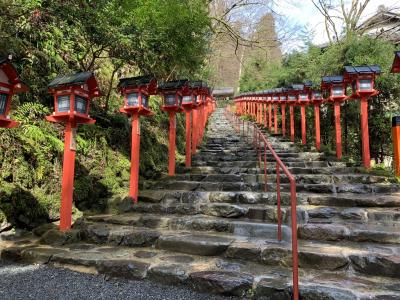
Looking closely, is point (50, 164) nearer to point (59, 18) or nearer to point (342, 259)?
point (59, 18)

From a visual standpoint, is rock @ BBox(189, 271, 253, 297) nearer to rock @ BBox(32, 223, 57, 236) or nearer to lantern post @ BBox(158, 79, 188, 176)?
rock @ BBox(32, 223, 57, 236)

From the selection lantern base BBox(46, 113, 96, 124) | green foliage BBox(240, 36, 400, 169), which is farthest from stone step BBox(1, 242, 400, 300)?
green foliage BBox(240, 36, 400, 169)

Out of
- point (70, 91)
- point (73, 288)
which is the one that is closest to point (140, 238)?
point (73, 288)

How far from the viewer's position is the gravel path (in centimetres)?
293

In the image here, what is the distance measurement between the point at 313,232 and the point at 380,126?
610 cm

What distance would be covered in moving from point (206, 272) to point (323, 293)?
3.67 feet

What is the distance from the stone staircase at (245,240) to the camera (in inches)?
119

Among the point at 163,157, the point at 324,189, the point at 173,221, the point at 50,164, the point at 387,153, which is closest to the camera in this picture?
the point at 173,221

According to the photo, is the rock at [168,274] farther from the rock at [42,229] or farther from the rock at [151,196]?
the rock at [151,196]

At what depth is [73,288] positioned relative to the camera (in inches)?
122

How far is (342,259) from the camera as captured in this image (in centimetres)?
322

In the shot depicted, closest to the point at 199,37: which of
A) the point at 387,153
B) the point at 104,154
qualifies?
the point at 104,154

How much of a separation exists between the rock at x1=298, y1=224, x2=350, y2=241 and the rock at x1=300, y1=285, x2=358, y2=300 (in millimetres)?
1229

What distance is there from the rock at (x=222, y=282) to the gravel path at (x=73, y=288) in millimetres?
75
